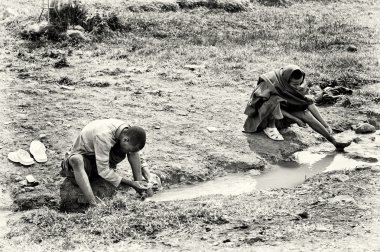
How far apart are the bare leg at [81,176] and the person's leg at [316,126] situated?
285cm

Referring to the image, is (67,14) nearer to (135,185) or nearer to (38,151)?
(38,151)

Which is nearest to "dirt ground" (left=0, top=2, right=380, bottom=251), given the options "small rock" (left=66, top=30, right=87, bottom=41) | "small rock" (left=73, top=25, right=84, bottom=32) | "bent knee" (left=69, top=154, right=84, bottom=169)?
"small rock" (left=66, top=30, right=87, bottom=41)

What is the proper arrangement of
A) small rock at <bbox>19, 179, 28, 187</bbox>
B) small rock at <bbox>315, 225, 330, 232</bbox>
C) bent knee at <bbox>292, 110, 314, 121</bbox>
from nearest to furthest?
small rock at <bbox>315, 225, 330, 232</bbox> < small rock at <bbox>19, 179, 28, 187</bbox> < bent knee at <bbox>292, 110, 314, 121</bbox>

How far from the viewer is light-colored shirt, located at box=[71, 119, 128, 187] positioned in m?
4.35

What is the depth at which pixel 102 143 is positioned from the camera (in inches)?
171

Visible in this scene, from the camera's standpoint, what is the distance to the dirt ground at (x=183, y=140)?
3707 mm

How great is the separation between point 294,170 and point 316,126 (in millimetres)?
758

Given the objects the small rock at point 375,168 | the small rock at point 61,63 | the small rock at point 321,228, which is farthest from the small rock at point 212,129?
the small rock at point 61,63

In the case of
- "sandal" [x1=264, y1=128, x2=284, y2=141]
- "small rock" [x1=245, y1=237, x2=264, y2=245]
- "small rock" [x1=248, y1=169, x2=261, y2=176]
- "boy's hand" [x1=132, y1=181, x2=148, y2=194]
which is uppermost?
"small rock" [x1=245, y1=237, x2=264, y2=245]

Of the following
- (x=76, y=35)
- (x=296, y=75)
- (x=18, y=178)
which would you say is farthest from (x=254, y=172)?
(x=76, y=35)

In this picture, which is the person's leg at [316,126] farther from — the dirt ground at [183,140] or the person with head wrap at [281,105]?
the dirt ground at [183,140]

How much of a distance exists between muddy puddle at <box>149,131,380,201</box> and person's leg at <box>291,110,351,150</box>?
0.33ft

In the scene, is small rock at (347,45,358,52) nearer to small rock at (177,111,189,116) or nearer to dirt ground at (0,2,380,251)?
dirt ground at (0,2,380,251)

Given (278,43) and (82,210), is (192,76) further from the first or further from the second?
(82,210)
